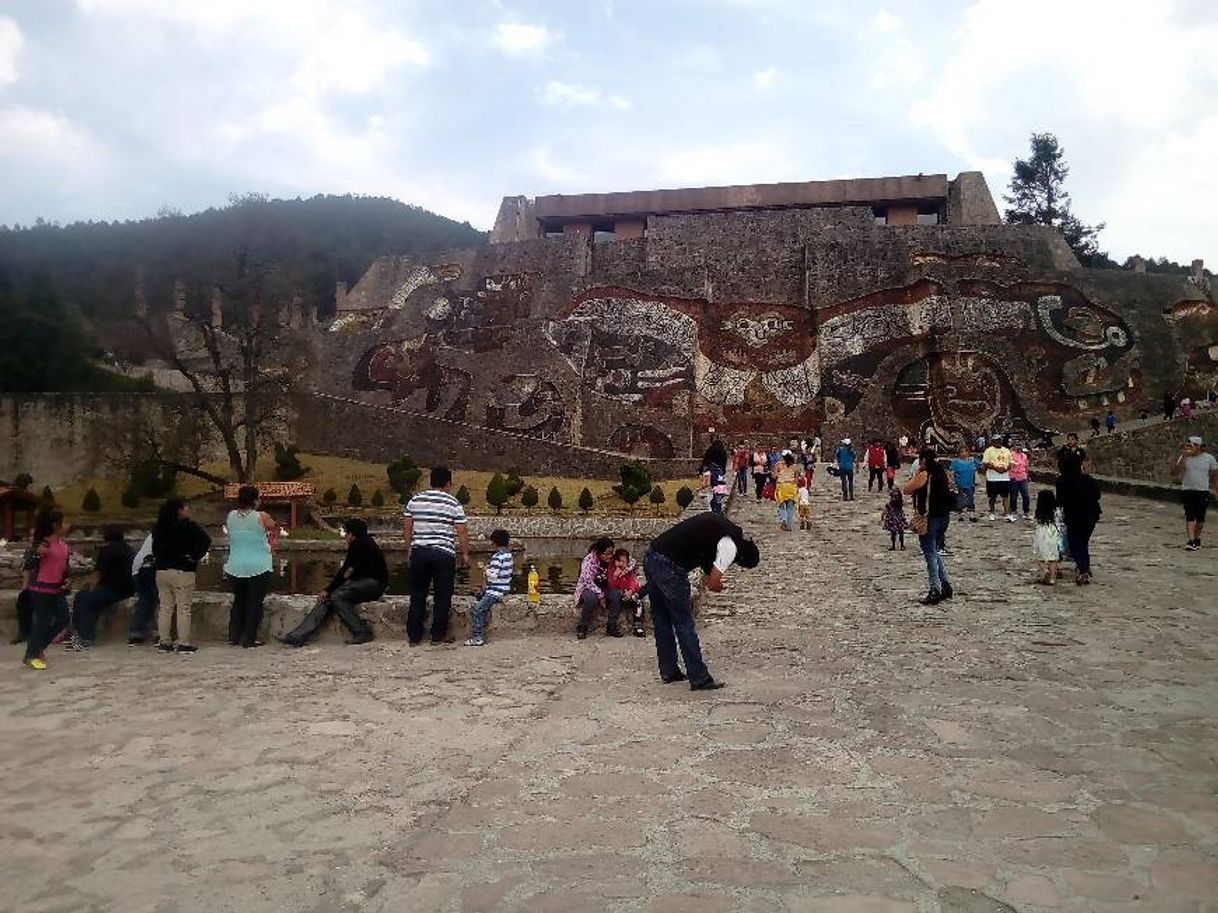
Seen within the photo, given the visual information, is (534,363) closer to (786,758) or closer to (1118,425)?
(1118,425)

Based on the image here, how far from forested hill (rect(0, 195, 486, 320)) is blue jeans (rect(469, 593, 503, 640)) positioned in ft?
78.0

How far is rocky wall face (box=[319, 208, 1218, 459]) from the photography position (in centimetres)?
2791

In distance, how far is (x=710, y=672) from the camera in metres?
5.78

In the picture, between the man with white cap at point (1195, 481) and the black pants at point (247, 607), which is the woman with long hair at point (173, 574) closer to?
the black pants at point (247, 607)

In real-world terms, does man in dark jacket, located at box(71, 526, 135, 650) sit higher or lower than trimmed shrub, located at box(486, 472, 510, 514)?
lower

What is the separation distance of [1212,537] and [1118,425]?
1739 centimetres

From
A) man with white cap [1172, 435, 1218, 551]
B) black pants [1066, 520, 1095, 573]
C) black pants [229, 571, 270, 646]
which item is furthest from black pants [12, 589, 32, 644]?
man with white cap [1172, 435, 1218, 551]

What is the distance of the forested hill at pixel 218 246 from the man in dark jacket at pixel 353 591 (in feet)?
75.9

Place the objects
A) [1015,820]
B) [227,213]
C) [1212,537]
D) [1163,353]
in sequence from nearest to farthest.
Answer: [1015,820] < [1212,537] < [1163,353] < [227,213]

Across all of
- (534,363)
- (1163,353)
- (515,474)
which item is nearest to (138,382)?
(534,363)

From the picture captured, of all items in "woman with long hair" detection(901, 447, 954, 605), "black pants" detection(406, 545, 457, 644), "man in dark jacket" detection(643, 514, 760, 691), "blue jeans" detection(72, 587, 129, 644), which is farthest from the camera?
"woman with long hair" detection(901, 447, 954, 605)

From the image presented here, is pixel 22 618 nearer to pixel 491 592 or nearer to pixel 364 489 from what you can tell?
pixel 491 592

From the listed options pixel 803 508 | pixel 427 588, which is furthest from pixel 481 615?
pixel 803 508

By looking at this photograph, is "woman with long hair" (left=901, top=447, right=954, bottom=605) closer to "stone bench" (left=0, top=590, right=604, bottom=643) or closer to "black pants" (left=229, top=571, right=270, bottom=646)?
"stone bench" (left=0, top=590, right=604, bottom=643)
